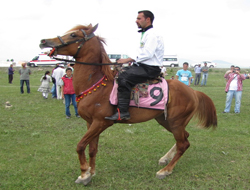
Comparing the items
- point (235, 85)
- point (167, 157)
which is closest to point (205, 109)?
point (167, 157)

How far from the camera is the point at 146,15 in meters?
4.77

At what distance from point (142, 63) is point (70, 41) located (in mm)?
1468

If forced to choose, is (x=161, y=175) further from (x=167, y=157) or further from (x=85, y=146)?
(x=85, y=146)

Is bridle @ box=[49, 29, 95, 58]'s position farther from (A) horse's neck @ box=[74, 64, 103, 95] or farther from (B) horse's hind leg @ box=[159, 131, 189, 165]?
(B) horse's hind leg @ box=[159, 131, 189, 165]

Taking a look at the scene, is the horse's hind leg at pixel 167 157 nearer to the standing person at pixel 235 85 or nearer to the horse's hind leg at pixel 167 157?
the horse's hind leg at pixel 167 157

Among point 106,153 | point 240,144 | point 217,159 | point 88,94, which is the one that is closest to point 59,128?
point 106,153

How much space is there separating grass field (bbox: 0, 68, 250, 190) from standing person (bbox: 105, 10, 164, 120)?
1445 millimetres

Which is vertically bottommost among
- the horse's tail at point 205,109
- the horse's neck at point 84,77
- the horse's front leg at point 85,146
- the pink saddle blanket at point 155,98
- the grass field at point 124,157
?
the grass field at point 124,157

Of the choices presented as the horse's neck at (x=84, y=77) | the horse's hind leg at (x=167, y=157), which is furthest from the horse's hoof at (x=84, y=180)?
the horse's hind leg at (x=167, y=157)

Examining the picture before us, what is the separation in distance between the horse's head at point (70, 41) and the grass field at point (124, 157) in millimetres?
2552

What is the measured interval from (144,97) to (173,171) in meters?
1.86

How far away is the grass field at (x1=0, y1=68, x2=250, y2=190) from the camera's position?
469 cm

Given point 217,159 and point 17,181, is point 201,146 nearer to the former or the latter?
point 217,159

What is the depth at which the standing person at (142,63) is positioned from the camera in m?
4.60
